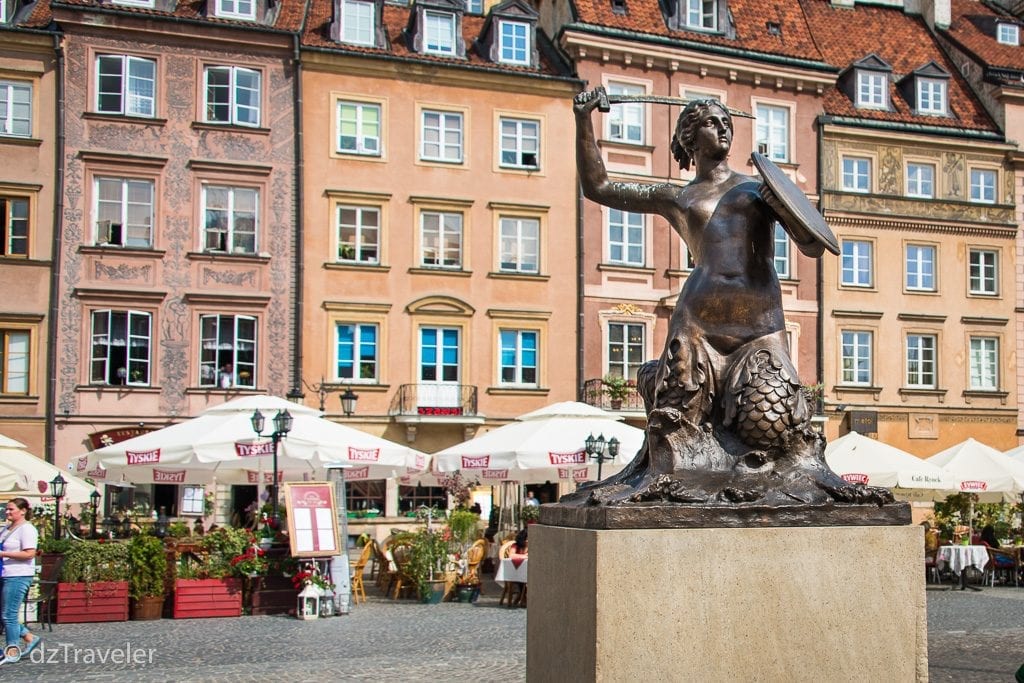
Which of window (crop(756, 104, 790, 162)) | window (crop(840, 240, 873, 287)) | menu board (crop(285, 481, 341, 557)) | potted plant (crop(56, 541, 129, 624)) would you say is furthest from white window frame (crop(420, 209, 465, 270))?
potted plant (crop(56, 541, 129, 624))

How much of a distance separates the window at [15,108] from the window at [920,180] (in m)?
22.4

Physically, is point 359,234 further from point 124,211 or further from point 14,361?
point 14,361

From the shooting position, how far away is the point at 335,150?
92.5 ft

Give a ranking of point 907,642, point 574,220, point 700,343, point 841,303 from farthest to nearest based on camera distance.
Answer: point 841,303, point 574,220, point 700,343, point 907,642

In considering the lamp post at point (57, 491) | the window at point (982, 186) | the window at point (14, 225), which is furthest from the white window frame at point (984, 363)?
the lamp post at point (57, 491)

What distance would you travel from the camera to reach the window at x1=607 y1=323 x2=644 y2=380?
3020 centimetres

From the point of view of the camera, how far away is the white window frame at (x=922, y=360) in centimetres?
3331

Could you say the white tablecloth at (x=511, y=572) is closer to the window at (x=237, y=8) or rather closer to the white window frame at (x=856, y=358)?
the window at (x=237, y=8)

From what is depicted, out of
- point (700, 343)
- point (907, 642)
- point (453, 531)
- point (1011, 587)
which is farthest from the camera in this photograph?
point (1011, 587)

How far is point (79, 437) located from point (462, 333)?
8807 mm

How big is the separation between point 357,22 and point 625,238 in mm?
8375

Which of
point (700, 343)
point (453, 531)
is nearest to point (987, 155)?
point (453, 531)

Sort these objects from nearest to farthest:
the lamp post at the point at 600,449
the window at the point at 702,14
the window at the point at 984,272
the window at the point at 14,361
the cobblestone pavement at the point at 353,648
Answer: the cobblestone pavement at the point at 353,648 < the lamp post at the point at 600,449 < the window at the point at 14,361 < the window at the point at 702,14 < the window at the point at 984,272

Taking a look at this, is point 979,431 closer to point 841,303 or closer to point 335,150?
point 841,303
